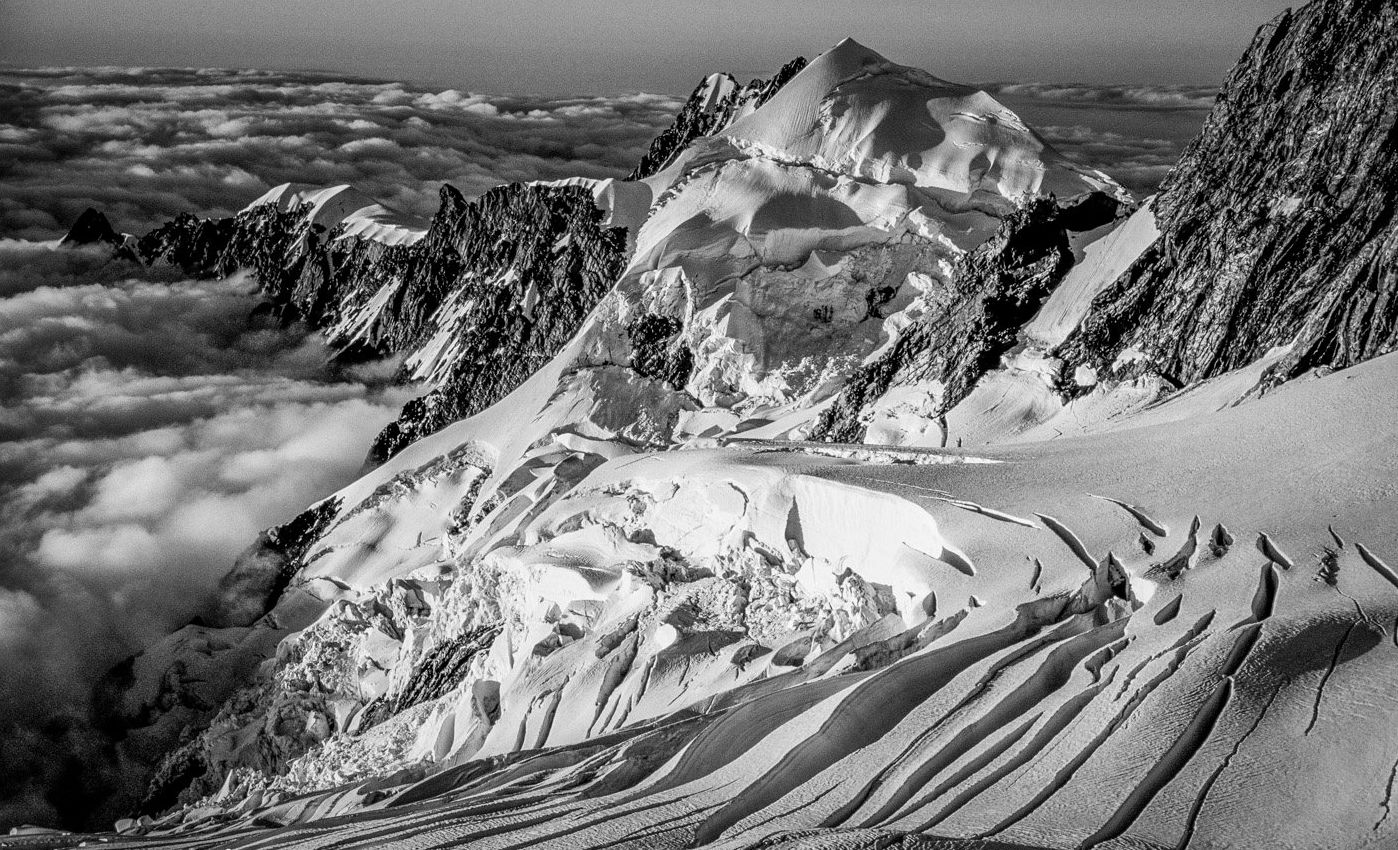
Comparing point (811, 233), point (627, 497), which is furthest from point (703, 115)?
point (627, 497)

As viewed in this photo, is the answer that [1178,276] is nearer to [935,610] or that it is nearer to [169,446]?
[935,610]

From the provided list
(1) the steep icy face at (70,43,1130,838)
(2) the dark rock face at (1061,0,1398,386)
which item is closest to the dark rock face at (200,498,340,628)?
(1) the steep icy face at (70,43,1130,838)

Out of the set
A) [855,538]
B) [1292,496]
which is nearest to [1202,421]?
[1292,496]

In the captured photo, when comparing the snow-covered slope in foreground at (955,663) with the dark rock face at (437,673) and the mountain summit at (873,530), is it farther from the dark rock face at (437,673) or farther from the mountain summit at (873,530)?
the dark rock face at (437,673)

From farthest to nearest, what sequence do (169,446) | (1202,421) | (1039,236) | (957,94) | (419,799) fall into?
1. (169,446)
2. (957,94)
3. (1039,236)
4. (1202,421)
5. (419,799)

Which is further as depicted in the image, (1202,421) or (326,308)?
(326,308)

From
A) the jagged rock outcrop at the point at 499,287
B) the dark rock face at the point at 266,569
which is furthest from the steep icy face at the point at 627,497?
the dark rock face at the point at 266,569

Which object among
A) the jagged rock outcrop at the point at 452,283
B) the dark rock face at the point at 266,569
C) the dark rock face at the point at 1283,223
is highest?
the dark rock face at the point at 1283,223
